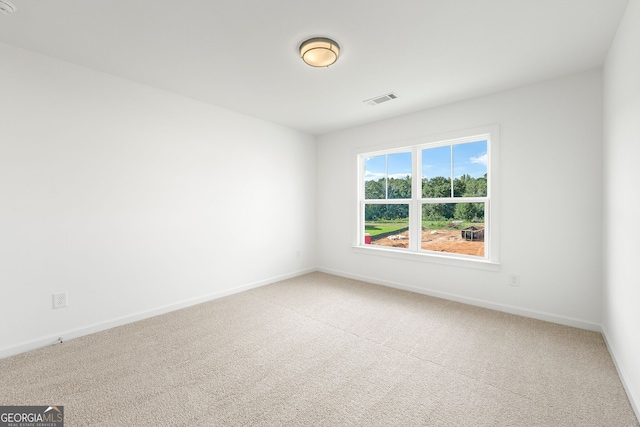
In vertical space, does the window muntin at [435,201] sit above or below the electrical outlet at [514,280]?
above

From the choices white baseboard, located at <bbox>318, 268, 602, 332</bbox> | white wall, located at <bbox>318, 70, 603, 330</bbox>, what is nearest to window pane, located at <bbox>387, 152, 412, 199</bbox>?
white wall, located at <bbox>318, 70, 603, 330</bbox>

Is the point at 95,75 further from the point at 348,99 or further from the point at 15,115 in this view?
the point at 348,99

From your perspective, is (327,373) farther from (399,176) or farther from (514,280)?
(399,176)

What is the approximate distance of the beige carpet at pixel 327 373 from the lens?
1.62 m

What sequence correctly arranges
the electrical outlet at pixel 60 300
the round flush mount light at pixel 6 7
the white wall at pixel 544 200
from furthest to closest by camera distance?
the white wall at pixel 544 200 < the electrical outlet at pixel 60 300 < the round flush mount light at pixel 6 7

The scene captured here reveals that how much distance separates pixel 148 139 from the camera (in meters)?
3.02

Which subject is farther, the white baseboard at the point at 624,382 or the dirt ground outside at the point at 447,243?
the dirt ground outside at the point at 447,243

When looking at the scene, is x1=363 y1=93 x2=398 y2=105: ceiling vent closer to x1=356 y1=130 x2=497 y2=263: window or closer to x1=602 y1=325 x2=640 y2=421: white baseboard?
x1=356 y1=130 x2=497 y2=263: window

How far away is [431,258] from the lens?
147 inches

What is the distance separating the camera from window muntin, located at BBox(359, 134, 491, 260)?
11.4ft

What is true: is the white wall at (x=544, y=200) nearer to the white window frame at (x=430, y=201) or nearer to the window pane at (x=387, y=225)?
the white window frame at (x=430, y=201)

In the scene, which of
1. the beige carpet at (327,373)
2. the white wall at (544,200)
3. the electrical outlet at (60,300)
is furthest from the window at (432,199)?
the electrical outlet at (60,300)

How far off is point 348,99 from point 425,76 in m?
0.93

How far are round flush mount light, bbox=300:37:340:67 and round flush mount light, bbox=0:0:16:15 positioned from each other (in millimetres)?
1929
